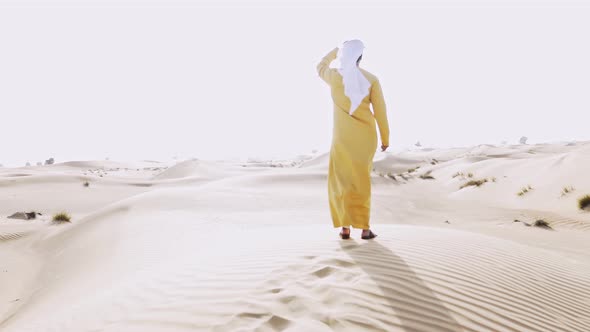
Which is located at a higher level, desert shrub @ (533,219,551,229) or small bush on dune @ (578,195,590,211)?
small bush on dune @ (578,195,590,211)

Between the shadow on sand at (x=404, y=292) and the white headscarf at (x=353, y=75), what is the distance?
164 cm

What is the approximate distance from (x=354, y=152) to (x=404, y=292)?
5.58 ft

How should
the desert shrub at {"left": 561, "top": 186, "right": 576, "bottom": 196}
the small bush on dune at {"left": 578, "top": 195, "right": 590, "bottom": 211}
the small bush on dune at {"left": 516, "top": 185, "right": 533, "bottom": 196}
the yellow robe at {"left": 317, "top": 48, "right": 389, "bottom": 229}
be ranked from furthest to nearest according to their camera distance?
the small bush on dune at {"left": 516, "top": 185, "right": 533, "bottom": 196}, the desert shrub at {"left": 561, "top": 186, "right": 576, "bottom": 196}, the small bush on dune at {"left": 578, "top": 195, "right": 590, "bottom": 211}, the yellow robe at {"left": 317, "top": 48, "right": 389, "bottom": 229}

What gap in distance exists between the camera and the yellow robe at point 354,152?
379cm

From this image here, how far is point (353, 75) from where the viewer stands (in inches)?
151

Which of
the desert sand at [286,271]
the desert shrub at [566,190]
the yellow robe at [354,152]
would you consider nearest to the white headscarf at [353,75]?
the yellow robe at [354,152]

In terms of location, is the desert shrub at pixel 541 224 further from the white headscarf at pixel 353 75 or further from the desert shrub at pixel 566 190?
the white headscarf at pixel 353 75

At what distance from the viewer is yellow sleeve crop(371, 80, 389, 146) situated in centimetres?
383

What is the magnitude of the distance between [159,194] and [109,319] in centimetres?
785

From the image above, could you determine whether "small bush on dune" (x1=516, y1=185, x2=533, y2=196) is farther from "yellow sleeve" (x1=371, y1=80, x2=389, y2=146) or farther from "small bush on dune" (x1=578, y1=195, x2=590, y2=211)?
"yellow sleeve" (x1=371, y1=80, x2=389, y2=146)

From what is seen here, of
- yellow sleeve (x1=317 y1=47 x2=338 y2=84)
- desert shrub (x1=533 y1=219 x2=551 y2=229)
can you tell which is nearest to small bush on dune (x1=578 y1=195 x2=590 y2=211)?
desert shrub (x1=533 y1=219 x2=551 y2=229)

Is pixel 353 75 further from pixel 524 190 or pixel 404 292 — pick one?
pixel 524 190

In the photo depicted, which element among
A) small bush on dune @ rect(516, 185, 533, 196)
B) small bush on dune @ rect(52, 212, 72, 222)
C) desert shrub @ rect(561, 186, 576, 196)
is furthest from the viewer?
small bush on dune @ rect(516, 185, 533, 196)

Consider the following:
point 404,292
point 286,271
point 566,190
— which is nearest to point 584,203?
point 566,190
